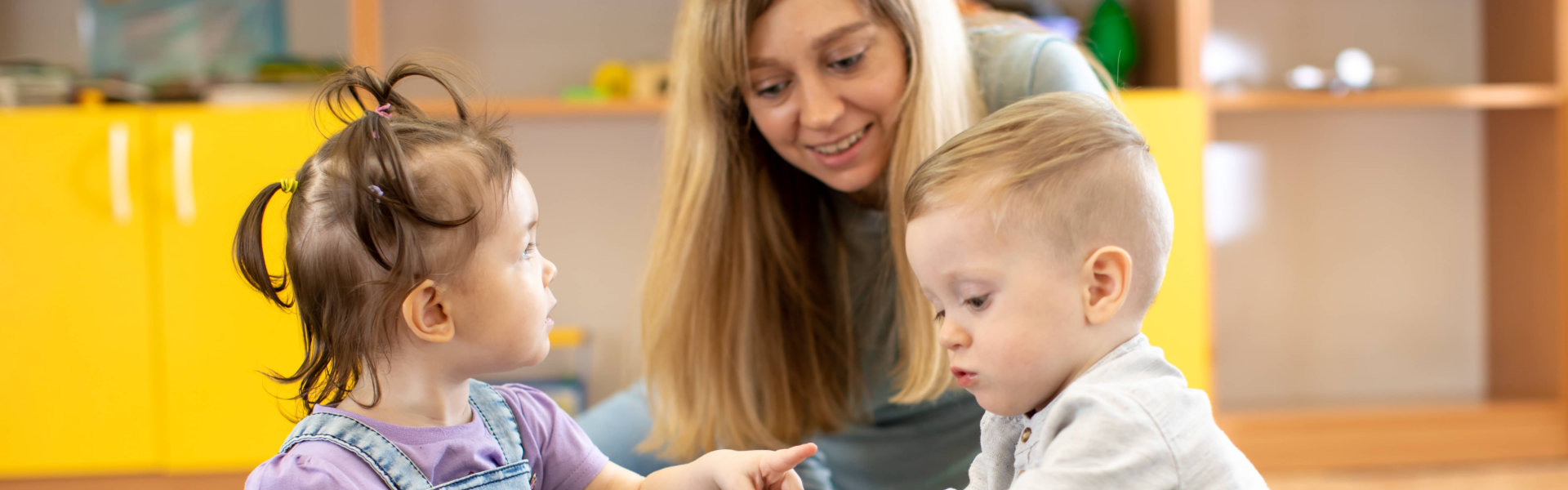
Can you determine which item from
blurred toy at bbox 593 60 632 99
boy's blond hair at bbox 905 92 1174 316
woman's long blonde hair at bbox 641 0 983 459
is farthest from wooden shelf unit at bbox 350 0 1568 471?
boy's blond hair at bbox 905 92 1174 316

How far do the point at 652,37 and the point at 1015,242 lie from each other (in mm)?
2085

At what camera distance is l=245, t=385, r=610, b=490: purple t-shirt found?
74cm

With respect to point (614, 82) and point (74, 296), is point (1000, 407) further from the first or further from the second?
point (74, 296)

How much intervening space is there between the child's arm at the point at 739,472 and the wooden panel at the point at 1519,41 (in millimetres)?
2295

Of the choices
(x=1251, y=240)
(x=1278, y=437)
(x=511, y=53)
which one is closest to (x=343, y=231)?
(x=511, y=53)

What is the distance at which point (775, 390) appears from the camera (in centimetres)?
144

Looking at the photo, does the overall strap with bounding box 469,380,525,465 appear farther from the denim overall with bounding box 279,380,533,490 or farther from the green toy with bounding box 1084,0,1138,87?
the green toy with bounding box 1084,0,1138,87

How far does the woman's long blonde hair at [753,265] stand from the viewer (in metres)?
1.26

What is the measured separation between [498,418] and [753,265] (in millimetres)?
540

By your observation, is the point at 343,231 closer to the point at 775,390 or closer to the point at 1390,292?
the point at 775,390

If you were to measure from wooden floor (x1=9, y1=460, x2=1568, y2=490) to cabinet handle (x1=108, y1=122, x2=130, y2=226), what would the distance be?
53 centimetres

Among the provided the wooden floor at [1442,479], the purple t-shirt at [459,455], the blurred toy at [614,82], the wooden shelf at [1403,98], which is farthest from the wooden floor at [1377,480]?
the purple t-shirt at [459,455]

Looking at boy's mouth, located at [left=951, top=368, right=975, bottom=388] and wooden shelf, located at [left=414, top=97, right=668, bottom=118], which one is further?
wooden shelf, located at [left=414, top=97, right=668, bottom=118]

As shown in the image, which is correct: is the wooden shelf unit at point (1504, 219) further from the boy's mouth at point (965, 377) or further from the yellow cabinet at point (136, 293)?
the boy's mouth at point (965, 377)
